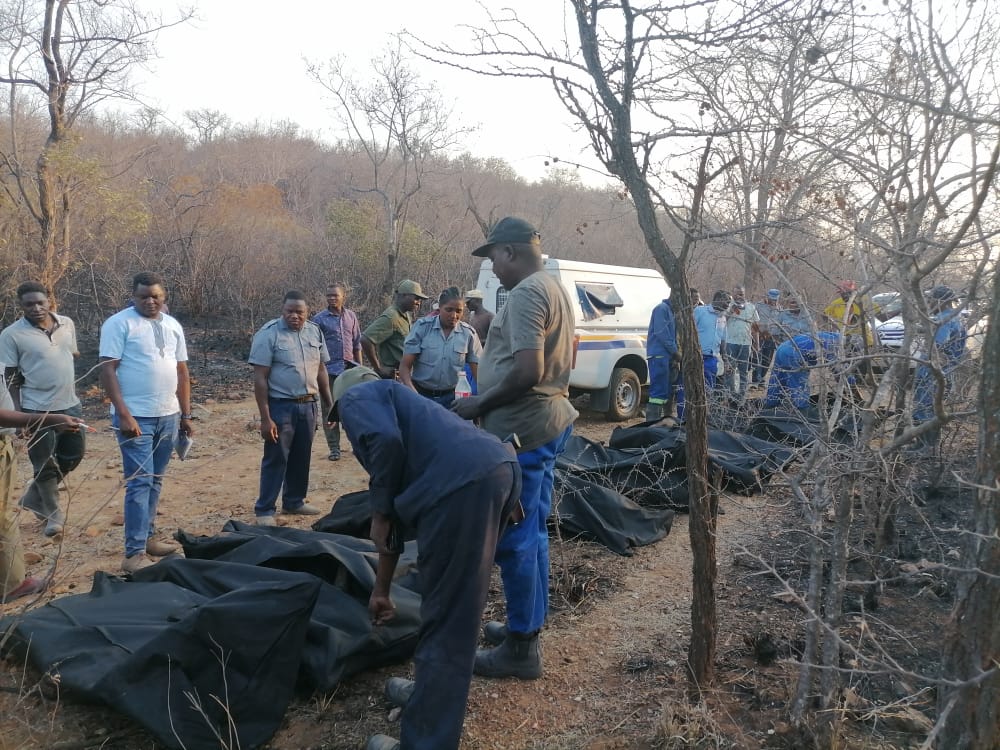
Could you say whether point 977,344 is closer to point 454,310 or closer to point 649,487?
point 649,487

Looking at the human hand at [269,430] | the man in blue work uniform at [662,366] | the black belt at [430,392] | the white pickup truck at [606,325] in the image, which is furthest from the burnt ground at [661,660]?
the white pickup truck at [606,325]

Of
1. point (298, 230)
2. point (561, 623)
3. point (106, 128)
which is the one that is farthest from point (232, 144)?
point (561, 623)

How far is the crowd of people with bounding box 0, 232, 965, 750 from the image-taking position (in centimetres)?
234

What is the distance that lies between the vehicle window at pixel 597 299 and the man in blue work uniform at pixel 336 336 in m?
2.93

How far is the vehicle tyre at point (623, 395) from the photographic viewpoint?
9.30 metres

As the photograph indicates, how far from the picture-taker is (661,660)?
3305 millimetres

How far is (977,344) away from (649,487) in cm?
262

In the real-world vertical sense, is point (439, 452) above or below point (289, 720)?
above

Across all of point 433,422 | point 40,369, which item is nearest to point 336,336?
point 40,369

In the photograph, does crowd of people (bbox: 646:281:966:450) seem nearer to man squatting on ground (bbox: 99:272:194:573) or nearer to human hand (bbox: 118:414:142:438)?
man squatting on ground (bbox: 99:272:194:573)

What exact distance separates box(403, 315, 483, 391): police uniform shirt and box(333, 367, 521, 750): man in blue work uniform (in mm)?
Answer: 3241

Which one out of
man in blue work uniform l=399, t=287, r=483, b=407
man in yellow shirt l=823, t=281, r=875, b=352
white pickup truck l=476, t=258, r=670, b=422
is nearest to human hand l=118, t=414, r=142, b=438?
man in blue work uniform l=399, t=287, r=483, b=407

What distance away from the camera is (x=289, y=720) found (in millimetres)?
2855

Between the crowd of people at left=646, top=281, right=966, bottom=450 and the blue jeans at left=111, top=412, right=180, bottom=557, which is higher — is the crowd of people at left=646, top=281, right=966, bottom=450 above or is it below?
above
